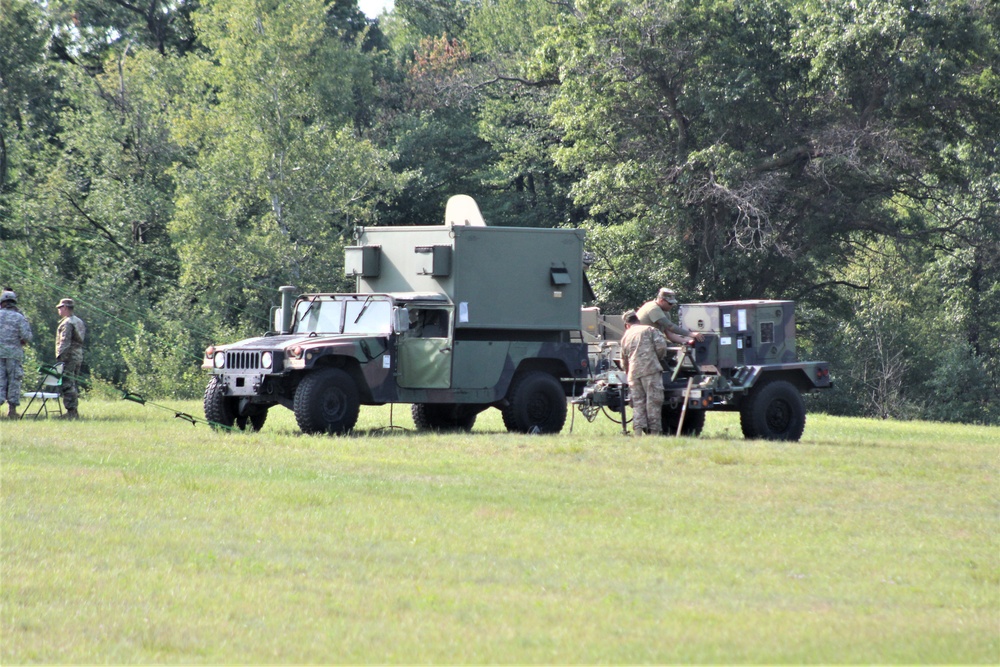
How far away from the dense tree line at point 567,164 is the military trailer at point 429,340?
11.8m

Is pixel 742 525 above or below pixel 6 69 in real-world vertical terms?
below

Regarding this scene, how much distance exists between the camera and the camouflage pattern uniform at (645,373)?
16641 millimetres

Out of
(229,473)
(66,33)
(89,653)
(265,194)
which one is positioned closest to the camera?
(89,653)

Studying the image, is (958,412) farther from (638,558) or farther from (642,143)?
(638,558)

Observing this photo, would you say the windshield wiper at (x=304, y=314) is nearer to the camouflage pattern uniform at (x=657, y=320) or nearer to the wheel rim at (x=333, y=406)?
the wheel rim at (x=333, y=406)

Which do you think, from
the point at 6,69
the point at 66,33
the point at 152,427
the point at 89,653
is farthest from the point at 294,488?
the point at 66,33

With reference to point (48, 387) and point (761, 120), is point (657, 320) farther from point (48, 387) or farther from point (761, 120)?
point (761, 120)

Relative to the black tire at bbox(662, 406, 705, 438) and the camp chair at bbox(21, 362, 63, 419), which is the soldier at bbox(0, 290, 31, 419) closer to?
the camp chair at bbox(21, 362, 63, 419)

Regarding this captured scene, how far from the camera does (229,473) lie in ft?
40.5

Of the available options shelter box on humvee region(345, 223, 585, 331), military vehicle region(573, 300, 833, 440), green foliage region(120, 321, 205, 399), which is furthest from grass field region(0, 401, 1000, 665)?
green foliage region(120, 321, 205, 399)

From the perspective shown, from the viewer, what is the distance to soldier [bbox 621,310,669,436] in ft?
54.6

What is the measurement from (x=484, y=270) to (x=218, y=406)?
146 inches

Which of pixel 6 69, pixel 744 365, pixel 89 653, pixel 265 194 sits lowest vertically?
pixel 89 653

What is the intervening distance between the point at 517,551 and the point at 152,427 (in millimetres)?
9711
